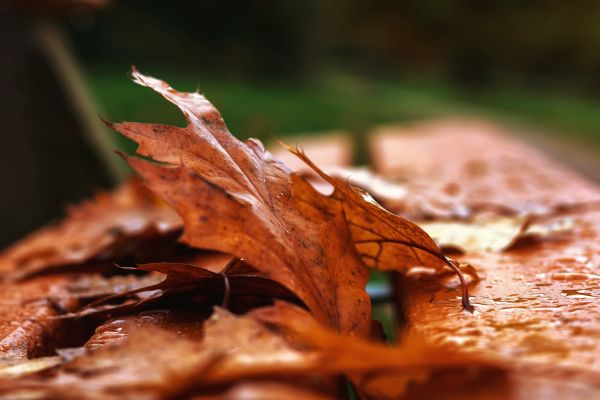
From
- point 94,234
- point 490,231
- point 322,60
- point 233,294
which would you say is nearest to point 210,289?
point 233,294

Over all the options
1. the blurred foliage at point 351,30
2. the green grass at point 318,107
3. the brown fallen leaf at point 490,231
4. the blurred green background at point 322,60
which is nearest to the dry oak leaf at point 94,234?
the brown fallen leaf at point 490,231

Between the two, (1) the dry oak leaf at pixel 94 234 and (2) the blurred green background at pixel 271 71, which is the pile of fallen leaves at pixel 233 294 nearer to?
(1) the dry oak leaf at pixel 94 234

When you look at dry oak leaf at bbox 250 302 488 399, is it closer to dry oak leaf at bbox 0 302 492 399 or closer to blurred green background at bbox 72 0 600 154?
dry oak leaf at bbox 0 302 492 399

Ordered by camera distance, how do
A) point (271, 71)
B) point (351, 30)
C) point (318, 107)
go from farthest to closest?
point (351, 30) < point (271, 71) < point (318, 107)

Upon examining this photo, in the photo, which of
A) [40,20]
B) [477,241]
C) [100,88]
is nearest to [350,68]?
[100,88]

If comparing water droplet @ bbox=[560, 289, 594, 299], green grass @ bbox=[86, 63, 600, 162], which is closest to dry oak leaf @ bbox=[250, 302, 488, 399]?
water droplet @ bbox=[560, 289, 594, 299]

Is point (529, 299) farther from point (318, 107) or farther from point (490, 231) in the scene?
point (318, 107)
